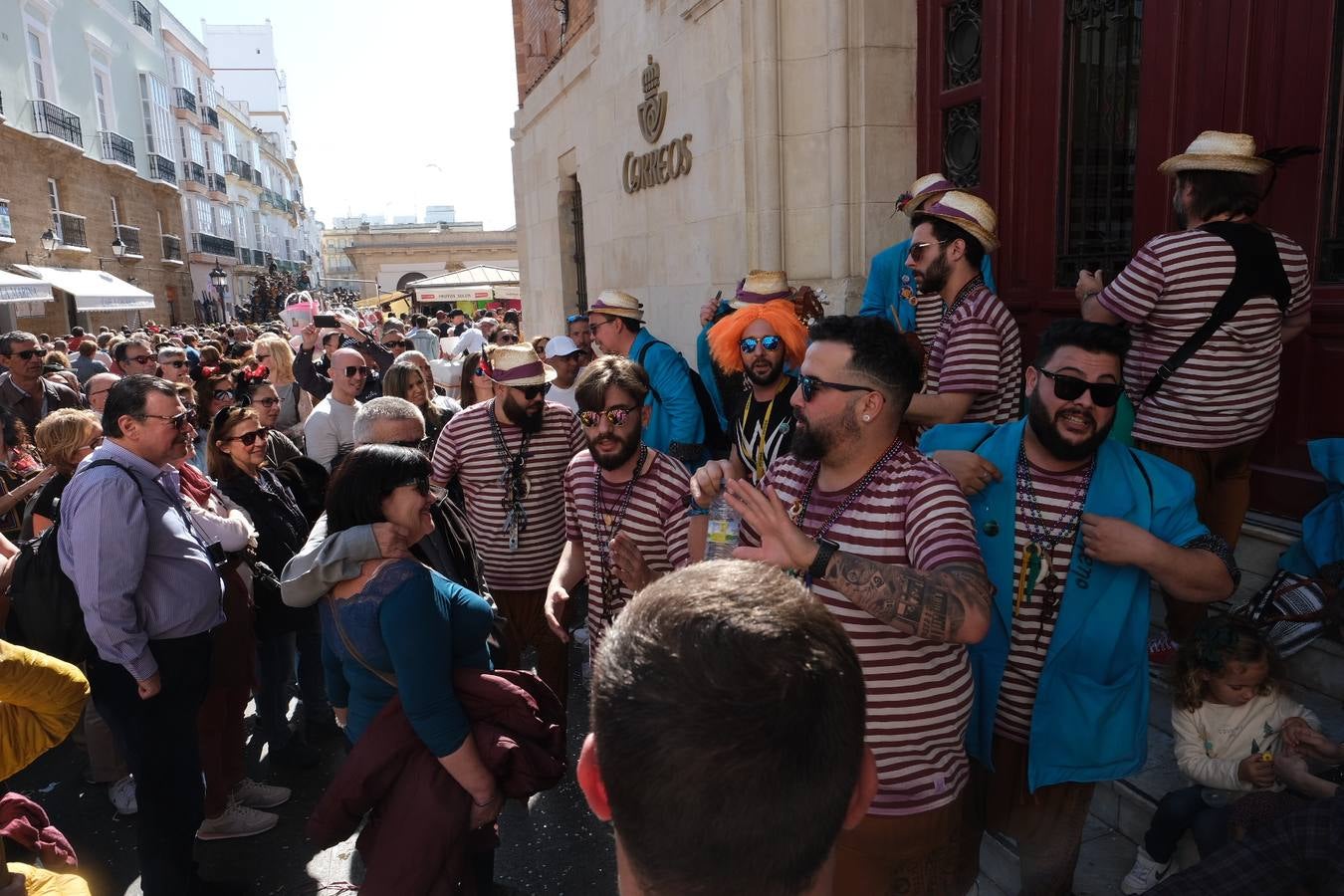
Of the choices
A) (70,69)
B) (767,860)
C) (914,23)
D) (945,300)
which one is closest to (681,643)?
(767,860)

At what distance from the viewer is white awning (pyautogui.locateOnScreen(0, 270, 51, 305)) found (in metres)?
16.0

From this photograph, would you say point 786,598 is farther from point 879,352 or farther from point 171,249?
point 171,249

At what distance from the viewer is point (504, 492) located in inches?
165

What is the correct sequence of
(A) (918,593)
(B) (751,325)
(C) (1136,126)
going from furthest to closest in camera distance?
(C) (1136,126)
(B) (751,325)
(A) (918,593)

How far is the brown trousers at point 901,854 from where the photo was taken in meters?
2.07

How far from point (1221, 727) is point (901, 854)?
121 cm

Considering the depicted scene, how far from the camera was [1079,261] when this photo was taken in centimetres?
488

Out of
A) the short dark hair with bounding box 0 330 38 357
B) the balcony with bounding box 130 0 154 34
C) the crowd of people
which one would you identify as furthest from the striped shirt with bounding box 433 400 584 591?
the balcony with bounding box 130 0 154 34

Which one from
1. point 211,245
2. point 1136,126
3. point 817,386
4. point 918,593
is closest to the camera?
point 918,593

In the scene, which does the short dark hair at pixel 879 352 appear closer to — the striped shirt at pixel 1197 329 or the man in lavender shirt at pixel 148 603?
the striped shirt at pixel 1197 329

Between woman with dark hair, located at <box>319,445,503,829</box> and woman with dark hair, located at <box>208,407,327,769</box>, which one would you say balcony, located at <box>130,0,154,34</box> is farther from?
woman with dark hair, located at <box>319,445,503,829</box>

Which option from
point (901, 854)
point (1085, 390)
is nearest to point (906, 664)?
point (901, 854)

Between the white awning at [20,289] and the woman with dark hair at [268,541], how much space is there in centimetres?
1548

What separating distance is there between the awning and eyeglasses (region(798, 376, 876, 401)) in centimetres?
2183
